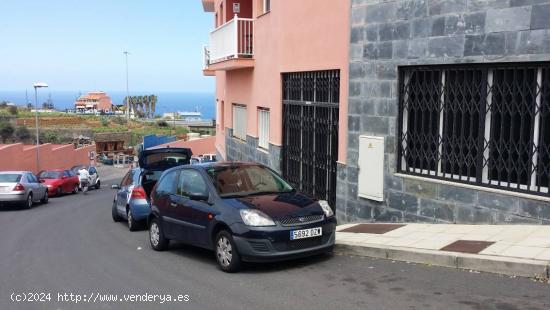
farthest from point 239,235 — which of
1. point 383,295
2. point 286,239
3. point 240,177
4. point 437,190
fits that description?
point 437,190

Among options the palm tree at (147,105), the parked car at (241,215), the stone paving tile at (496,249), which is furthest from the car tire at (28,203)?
the palm tree at (147,105)

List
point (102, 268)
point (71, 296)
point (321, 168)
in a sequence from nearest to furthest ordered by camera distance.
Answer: point (71, 296)
point (102, 268)
point (321, 168)

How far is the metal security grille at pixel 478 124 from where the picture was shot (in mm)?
7940

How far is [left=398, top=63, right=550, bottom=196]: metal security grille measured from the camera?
26.0 feet

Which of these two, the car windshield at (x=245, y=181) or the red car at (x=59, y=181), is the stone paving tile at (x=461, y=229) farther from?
the red car at (x=59, y=181)

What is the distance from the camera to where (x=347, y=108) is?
11109 mm

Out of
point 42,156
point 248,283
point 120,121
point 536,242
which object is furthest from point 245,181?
point 120,121

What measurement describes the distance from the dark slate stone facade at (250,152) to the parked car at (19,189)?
7980 millimetres

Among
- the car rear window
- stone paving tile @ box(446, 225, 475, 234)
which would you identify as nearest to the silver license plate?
stone paving tile @ box(446, 225, 475, 234)

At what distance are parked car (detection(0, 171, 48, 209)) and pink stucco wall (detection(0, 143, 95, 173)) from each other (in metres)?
12.0

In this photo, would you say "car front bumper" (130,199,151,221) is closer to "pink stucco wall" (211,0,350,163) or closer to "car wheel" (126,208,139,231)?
"car wheel" (126,208,139,231)

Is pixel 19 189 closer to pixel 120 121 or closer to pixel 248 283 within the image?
pixel 248 283

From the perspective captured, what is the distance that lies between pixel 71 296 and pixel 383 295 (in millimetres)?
3845

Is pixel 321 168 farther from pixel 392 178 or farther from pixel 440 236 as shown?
pixel 440 236
